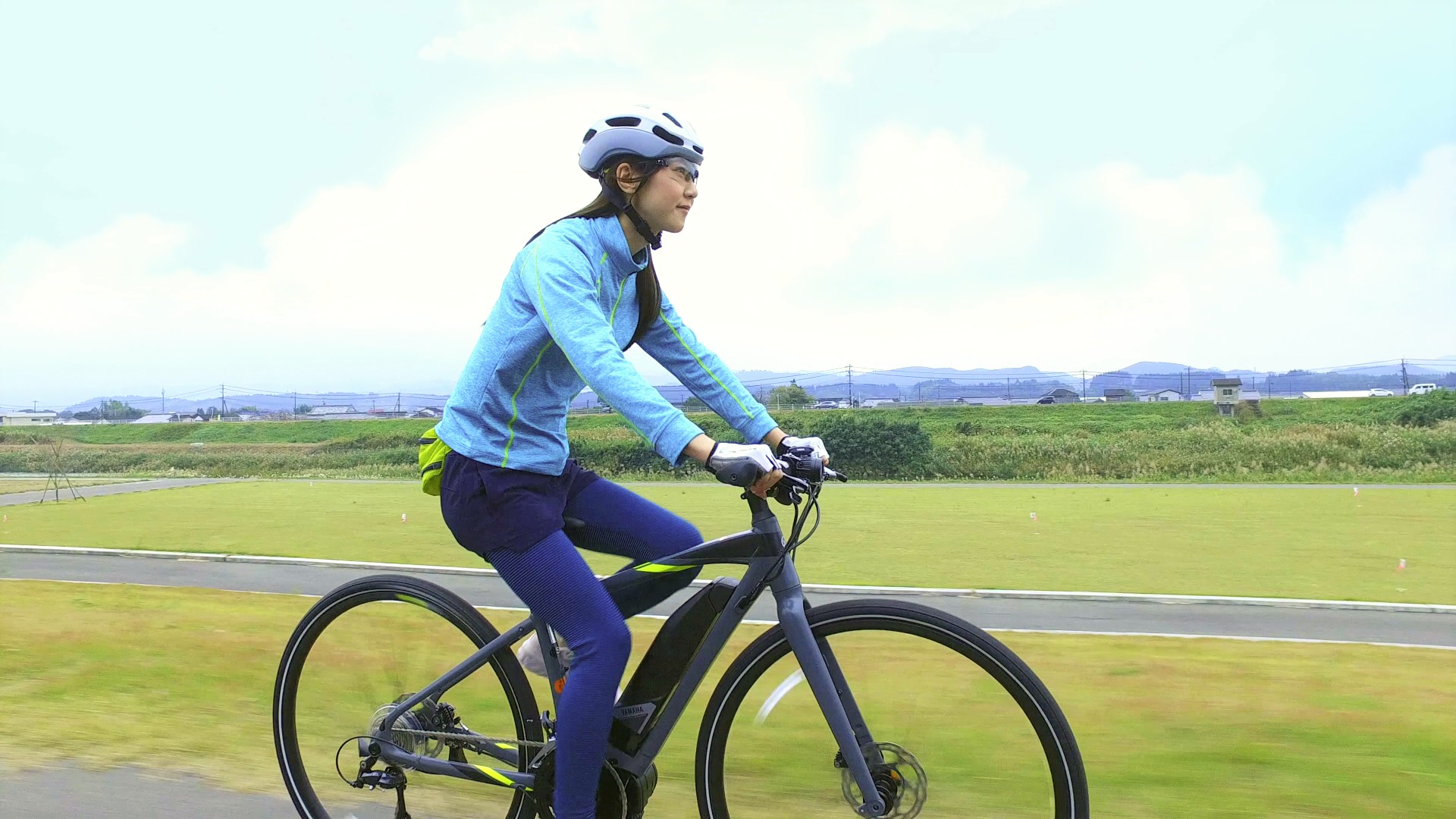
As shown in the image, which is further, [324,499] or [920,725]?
[324,499]

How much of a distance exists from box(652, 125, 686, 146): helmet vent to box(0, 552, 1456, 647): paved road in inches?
141

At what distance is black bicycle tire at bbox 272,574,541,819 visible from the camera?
2.46 meters

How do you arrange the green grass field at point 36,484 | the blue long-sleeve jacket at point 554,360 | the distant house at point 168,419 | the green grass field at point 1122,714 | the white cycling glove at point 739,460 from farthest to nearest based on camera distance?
the distant house at point 168,419, the green grass field at point 36,484, the green grass field at point 1122,714, the blue long-sleeve jacket at point 554,360, the white cycling glove at point 739,460

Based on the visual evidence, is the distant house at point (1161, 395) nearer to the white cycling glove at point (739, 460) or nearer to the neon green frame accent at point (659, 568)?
the neon green frame accent at point (659, 568)

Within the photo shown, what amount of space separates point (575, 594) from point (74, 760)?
2265mm

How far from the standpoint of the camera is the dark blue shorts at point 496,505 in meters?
2.20

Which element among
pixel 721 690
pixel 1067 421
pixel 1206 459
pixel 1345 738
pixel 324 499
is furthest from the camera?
pixel 1067 421

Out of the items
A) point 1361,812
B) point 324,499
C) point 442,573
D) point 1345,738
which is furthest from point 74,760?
point 324,499


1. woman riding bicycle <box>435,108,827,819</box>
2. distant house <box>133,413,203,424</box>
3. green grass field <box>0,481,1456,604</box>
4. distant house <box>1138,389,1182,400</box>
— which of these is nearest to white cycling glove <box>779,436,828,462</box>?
woman riding bicycle <box>435,108,827,819</box>

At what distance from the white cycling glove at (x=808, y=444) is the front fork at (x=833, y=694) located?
0.27 metres

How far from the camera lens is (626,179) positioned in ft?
7.16

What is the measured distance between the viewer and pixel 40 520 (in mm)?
13844

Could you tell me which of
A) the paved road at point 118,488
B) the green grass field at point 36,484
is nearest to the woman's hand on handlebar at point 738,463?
the paved road at point 118,488

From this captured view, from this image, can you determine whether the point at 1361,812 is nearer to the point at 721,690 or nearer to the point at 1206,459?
the point at 721,690
